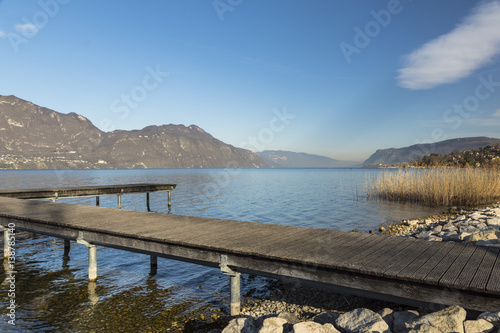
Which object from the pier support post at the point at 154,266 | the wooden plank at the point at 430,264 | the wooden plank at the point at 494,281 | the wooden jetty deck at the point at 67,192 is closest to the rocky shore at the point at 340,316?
the wooden plank at the point at 494,281

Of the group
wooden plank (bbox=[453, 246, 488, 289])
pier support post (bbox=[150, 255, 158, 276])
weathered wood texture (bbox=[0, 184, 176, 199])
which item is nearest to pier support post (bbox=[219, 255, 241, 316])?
wooden plank (bbox=[453, 246, 488, 289])

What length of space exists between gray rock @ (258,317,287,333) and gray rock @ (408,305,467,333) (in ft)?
4.82

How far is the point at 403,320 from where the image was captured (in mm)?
3873

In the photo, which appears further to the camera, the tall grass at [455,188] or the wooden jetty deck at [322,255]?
the tall grass at [455,188]

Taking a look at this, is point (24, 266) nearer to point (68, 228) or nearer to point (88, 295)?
point (68, 228)

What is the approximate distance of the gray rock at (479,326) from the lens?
3176mm

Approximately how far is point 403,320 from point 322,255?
1.16 meters

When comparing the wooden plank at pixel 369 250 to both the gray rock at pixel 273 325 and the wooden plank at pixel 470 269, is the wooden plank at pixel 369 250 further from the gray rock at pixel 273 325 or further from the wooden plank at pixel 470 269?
the gray rock at pixel 273 325

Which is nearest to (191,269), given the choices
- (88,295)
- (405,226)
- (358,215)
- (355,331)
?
(88,295)

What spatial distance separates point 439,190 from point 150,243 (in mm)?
17304

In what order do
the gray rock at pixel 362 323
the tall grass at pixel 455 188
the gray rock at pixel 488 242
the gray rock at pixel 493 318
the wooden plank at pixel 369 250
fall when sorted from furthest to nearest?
the tall grass at pixel 455 188, the gray rock at pixel 488 242, the wooden plank at pixel 369 250, the gray rock at pixel 362 323, the gray rock at pixel 493 318

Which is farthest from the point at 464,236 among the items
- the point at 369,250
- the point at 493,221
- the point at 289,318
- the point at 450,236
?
the point at 289,318

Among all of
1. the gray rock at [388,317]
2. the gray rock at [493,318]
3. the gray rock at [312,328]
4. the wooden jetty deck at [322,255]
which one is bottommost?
the gray rock at [388,317]

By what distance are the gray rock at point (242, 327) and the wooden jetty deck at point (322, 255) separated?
0.66m
